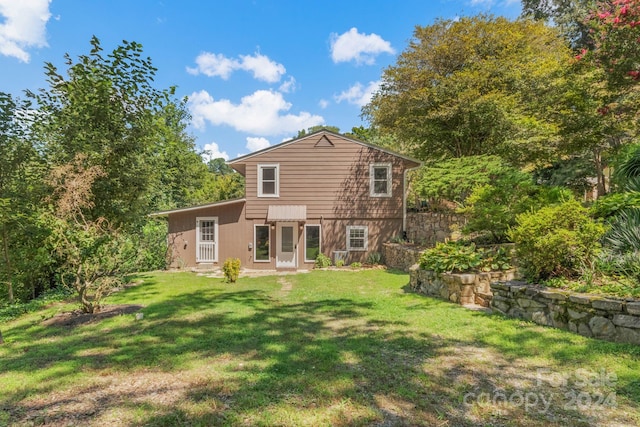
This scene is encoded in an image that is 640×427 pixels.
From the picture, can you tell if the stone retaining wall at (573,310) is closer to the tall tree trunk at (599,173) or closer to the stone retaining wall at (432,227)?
the stone retaining wall at (432,227)

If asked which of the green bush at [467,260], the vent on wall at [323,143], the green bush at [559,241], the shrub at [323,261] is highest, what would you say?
the vent on wall at [323,143]

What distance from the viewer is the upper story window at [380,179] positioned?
46.4 feet

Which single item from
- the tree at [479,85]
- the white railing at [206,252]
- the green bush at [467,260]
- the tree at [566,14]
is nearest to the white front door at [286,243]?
the white railing at [206,252]

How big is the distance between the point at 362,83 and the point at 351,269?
11818 mm

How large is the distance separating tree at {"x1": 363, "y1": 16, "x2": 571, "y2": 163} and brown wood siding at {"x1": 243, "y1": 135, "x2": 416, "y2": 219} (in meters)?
2.74

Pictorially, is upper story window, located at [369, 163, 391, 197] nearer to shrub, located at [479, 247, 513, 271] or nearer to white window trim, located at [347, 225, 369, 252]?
white window trim, located at [347, 225, 369, 252]

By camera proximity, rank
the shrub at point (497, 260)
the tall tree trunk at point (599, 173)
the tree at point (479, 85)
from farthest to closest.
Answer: the tall tree trunk at point (599, 173) < the tree at point (479, 85) < the shrub at point (497, 260)

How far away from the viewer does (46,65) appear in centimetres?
658

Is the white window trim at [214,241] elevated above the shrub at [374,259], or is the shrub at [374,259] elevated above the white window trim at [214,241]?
the white window trim at [214,241]

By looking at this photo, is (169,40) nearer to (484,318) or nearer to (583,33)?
(484,318)

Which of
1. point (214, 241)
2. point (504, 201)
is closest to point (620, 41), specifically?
point (504, 201)

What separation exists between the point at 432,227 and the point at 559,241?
8.17 metres

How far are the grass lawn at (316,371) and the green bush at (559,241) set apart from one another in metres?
1.17

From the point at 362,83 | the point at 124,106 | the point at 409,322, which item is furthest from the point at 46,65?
the point at 362,83
